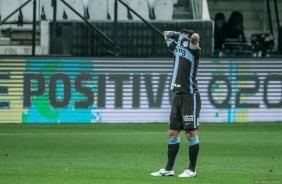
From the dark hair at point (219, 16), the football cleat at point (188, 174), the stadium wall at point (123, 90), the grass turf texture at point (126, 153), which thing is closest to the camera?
the grass turf texture at point (126, 153)

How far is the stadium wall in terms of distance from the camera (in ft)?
75.8

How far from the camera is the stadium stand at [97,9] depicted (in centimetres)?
2777

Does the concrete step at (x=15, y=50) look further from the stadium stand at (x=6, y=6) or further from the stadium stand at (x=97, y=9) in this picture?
the stadium stand at (x=97, y=9)

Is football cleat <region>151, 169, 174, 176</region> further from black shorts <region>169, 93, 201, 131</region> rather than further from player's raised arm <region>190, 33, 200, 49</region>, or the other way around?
player's raised arm <region>190, 33, 200, 49</region>

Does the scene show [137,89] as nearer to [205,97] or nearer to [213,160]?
[205,97]

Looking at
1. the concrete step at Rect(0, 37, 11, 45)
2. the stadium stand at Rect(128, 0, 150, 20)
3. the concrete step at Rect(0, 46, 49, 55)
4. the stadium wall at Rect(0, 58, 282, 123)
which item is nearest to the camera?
the stadium wall at Rect(0, 58, 282, 123)

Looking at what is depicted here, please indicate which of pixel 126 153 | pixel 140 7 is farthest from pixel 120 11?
pixel 126 153

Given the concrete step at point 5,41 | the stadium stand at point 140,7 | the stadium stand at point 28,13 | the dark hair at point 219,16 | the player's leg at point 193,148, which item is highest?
the stadium stand at point 140,7

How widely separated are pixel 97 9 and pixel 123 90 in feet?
16.4

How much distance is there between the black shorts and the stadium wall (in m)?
9.43

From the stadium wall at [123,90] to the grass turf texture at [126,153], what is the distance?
0.43 metres

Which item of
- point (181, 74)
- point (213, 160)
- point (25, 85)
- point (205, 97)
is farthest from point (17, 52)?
point (181, 74)

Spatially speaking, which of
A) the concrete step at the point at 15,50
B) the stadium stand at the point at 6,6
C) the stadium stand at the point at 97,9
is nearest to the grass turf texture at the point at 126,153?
the concrete step at the point at 15,50

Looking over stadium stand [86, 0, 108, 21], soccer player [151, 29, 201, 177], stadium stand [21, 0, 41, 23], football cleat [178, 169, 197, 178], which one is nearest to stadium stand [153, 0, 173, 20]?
stadium stand [86, 0, 108, 21]
